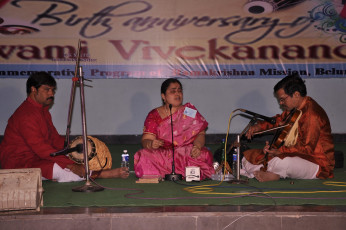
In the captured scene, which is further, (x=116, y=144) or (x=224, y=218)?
(x=116, y=144)

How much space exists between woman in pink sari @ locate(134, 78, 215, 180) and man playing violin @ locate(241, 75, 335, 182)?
592 mm

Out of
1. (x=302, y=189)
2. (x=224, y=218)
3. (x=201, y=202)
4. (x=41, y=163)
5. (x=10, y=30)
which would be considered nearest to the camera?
(x=224, y=218)

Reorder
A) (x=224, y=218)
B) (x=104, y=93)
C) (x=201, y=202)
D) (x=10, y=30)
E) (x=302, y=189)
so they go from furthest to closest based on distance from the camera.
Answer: (x=104, y=93) → (x=10, y=30) → (x=302, y=189) → (x=201, y=202) → (x=224, y=218)

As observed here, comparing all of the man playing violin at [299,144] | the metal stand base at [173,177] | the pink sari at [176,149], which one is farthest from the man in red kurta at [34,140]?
the man playing violin at [299,144]

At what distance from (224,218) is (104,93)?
5.19 m

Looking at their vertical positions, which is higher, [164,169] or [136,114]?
[136,114]

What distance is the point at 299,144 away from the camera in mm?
4512

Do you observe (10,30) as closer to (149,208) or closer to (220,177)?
(220,177)

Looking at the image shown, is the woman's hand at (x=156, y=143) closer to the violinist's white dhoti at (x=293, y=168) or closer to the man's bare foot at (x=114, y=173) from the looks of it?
the man's bare foot at (x=114, y=173)

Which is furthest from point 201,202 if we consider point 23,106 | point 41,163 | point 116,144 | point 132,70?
point 116,144

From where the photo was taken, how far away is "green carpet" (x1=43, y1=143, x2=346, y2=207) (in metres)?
3.35

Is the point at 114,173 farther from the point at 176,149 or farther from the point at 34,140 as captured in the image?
the point at 34,140

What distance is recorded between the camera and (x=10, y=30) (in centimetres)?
687

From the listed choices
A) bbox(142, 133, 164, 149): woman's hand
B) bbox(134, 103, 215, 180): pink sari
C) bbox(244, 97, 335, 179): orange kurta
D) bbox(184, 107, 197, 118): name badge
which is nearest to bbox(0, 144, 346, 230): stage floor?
bbox(244, 97, 335, 179): orange kurta
